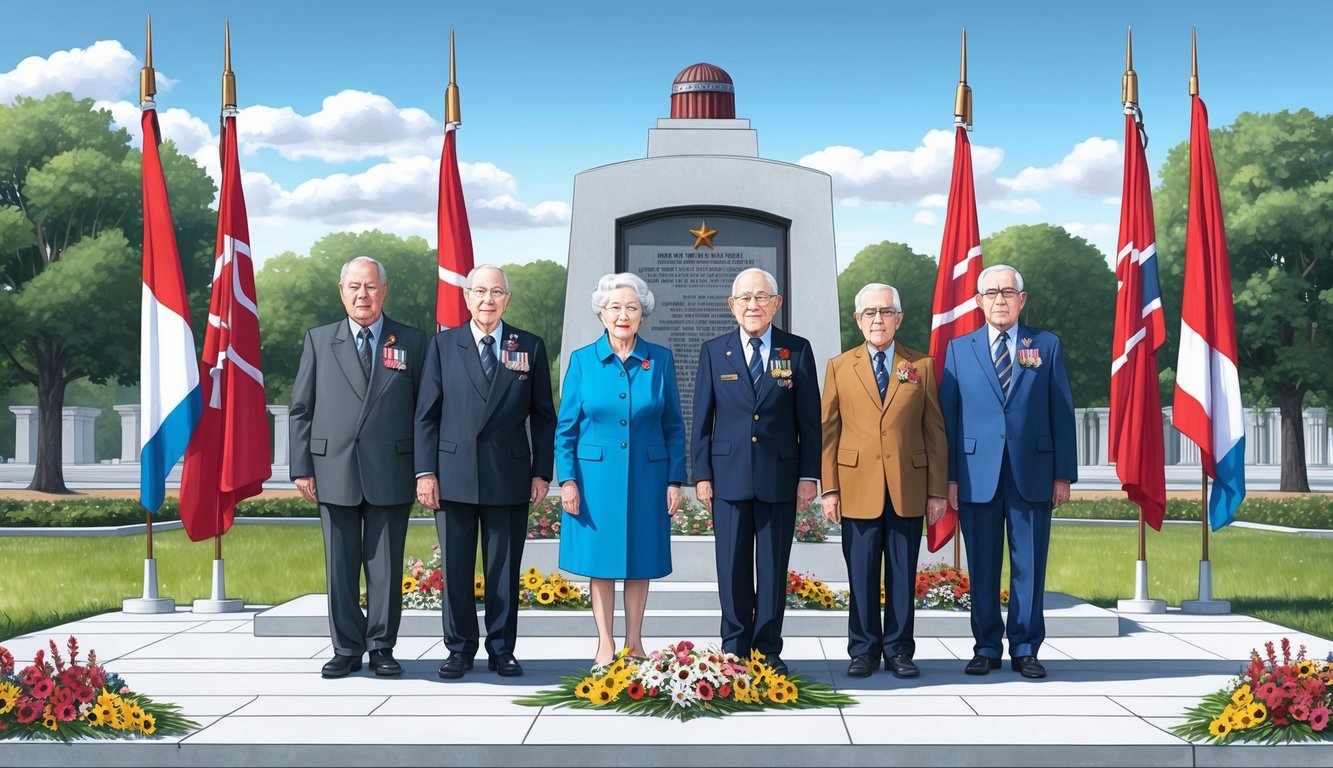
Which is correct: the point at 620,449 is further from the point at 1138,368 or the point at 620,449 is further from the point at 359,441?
the point at 1138,368

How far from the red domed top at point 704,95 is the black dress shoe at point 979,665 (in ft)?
20.0

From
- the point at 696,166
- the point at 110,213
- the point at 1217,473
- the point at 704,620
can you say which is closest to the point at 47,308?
the point at 110,213

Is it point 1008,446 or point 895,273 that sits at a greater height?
point 895,273

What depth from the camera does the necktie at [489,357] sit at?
6.55 m

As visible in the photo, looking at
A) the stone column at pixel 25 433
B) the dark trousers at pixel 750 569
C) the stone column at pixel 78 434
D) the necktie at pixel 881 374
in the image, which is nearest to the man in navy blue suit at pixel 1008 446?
the necktie at pixel 881 374

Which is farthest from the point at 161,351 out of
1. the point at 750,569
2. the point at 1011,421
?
the point at 1011,421

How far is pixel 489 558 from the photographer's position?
6633mm

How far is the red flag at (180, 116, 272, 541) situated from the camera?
9.44 meters

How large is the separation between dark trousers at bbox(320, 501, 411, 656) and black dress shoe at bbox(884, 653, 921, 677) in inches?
109

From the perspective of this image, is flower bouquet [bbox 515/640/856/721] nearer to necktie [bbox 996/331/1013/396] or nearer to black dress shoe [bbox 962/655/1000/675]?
black dress shoe [bbox 962/655/1000/675]

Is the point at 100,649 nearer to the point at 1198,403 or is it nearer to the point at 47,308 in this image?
the point at 1198,403

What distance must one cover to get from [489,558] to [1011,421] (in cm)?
294

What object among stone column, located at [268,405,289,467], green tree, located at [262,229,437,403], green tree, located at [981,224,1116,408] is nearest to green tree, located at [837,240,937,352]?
green tree, located at [981,224,1116,408]

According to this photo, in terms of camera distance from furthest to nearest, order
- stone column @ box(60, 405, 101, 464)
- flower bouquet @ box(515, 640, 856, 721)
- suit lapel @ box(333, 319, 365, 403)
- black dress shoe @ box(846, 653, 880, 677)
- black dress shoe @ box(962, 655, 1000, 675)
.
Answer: stone column @ box(60, 405, 101, 464), black dress shoe @ box(962, 655, 1000, 675), black dress shoe @ box(846, 653, 880, 677), suit lapel @ box(333, 319, 365, 403), flower bouquet @ box(515, 640, 856, 721)
